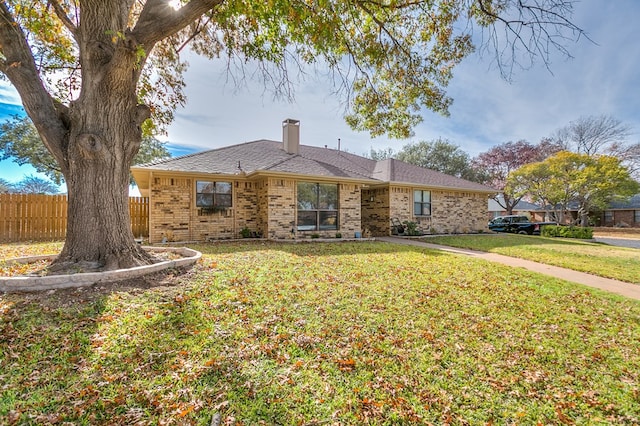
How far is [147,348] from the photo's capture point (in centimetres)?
283

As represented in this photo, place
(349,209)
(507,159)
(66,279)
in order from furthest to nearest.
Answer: (507,159)
(349,209)
(66,279)

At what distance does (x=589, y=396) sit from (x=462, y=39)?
676 centimetres

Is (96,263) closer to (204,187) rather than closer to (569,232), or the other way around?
(204,187)

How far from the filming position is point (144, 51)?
189 inches

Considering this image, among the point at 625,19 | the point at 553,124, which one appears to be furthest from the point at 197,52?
the point at 553,124

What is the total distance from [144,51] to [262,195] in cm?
729

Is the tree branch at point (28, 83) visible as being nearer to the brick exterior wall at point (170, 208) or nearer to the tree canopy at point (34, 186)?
the brick exterior wall at point (170, 208)

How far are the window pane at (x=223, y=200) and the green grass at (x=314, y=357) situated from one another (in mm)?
7304

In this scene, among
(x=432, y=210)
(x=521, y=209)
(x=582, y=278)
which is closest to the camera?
(x=582, y=278)

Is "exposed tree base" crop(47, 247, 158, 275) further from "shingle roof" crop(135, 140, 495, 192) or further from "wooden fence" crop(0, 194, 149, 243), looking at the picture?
"wooden fence" crop(0, 194, 149, 243)

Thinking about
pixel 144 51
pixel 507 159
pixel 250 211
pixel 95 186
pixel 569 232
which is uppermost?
pixel 507 159

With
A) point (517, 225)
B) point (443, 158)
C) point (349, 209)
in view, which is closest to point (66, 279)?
point (349, 209)

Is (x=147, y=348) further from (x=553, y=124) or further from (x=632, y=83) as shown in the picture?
(x=553, y=124)

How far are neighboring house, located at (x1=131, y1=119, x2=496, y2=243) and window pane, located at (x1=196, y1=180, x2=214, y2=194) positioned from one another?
39 millimetres
